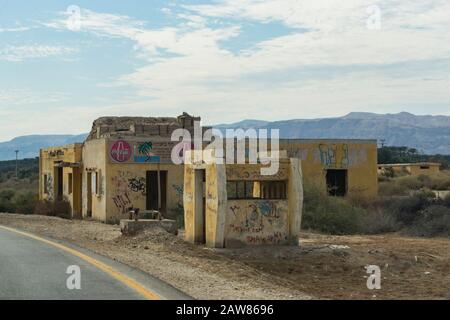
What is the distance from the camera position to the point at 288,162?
21.0 meters

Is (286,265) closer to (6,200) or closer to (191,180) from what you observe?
(191,180)

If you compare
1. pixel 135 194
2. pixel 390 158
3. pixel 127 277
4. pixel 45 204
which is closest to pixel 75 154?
pixel 45 204

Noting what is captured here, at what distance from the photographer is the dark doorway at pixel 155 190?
122 feet

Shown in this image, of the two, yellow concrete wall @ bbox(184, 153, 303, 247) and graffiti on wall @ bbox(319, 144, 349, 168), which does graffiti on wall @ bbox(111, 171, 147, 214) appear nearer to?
graffiti on wall @ bbox(319, 144, 349, 168)

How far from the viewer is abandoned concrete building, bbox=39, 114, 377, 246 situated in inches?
814

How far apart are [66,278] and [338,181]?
114 feet

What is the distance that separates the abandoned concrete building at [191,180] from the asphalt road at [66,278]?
193 inches

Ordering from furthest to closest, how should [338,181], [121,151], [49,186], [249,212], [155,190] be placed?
1. [49,186]
2. [338,181]
3. [155,190]
4. [121,151]
5. [249,212]

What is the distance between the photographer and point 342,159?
44938 mm

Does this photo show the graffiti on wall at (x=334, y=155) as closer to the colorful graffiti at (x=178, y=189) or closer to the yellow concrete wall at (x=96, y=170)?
the colorful graffiti at (x=178, y=189)

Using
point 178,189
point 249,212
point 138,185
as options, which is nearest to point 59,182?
point 138,185

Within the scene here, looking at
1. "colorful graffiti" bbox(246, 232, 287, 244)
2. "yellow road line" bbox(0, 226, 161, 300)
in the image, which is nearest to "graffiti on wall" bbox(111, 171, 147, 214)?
"yellow road line" bbox(0, 226, 161, 300)
